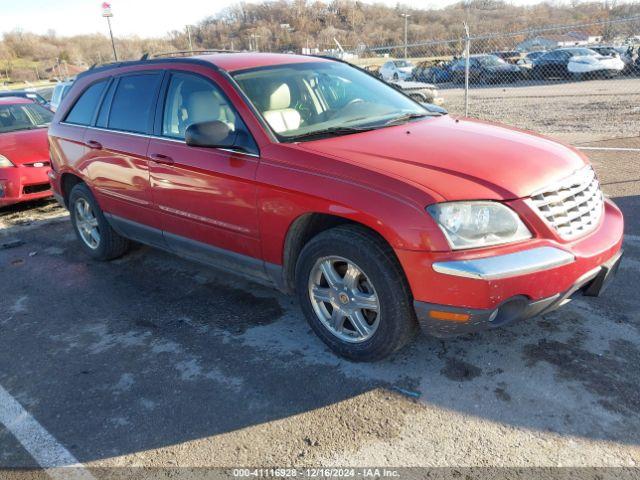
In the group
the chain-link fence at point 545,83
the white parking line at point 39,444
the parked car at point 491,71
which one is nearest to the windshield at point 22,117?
the chain-link fence at point 545,83

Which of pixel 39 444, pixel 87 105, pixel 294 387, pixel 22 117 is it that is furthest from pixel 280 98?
pixel 22 117

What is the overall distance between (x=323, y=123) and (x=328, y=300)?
1.22 meters

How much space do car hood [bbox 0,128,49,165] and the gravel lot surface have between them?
3591 mm

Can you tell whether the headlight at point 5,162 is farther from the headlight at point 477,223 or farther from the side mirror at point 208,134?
the headlight at point 477,223

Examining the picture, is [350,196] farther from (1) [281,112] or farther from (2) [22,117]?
(2) [22,117]

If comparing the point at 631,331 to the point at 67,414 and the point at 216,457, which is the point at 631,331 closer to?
the point at 216,457

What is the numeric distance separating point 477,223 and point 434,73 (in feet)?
89.7

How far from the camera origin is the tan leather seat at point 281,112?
3.52 meters

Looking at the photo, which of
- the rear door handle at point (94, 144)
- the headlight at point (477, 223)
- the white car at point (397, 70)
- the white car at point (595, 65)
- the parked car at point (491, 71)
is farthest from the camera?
the white car at point (397, 70)

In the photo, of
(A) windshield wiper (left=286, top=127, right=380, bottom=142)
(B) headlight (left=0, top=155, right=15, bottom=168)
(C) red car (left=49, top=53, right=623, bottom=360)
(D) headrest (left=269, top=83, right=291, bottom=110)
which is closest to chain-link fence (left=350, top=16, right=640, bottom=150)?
(C) red car (left=49, top=53, right=623, bottom=360)

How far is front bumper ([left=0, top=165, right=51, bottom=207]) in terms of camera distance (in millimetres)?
7086

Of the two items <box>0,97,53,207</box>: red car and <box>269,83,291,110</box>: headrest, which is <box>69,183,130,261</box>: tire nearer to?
<box>0,97,53,207</box>: red car

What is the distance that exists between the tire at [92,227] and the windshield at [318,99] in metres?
2.28

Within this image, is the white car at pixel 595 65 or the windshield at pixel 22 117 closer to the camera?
the windshield at pixel 22 117
